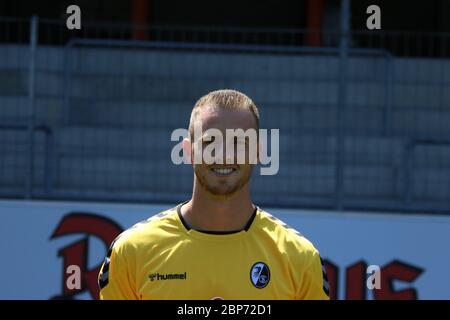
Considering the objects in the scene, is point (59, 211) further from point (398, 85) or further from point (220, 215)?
point (220, 215)

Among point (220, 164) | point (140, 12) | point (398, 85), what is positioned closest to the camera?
point (220, 164)

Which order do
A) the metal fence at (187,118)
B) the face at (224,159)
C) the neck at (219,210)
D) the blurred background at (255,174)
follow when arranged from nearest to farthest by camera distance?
the face at (224,159)
the neck at (219,210)
the blurred background at (255,174)
the metal fence at (187,118)

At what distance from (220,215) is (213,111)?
13.8 inches

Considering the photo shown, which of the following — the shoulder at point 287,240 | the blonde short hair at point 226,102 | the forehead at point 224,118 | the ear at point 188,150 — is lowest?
the shoulder at point 287,240

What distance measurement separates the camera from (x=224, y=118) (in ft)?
8.25

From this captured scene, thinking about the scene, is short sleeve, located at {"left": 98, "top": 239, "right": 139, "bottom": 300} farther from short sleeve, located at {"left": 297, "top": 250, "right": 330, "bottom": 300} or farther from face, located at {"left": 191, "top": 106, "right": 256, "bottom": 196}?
short sleeve, located at {"left": 297, "top": 250, "right": 330, "bottom": 300}

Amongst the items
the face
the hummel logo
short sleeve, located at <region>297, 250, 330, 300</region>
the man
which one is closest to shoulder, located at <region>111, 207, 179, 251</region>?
the man

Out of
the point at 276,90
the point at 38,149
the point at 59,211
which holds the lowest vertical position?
the point at 59,211

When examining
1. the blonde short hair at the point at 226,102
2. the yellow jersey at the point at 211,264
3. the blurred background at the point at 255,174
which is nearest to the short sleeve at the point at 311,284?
the yellow jersey at the point at 211,264

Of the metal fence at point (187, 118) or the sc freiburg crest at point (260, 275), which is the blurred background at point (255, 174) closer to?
the metal fence at point (187, 118)

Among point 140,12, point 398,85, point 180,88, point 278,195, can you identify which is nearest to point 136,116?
point 180,88

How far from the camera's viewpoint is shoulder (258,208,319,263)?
8.87 feet

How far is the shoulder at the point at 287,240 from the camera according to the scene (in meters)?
2.70

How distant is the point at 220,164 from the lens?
2518 millimetres
